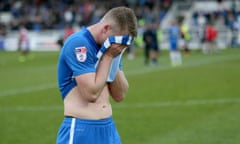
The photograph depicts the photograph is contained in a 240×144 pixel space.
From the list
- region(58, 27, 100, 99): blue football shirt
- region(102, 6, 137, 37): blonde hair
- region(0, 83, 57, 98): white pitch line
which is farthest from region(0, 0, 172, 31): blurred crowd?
region(102, 6, 137, 37): blonde hair

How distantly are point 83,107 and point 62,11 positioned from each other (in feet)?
159

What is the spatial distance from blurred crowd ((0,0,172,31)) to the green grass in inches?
992

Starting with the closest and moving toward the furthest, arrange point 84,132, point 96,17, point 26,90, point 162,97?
point 84,132, point 162,97, point 26,90, point 96,17

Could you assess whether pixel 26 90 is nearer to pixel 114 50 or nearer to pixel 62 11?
pixel 114 50

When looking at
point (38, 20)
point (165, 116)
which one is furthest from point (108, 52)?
point (38, 20)

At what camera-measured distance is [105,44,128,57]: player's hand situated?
4.78 m

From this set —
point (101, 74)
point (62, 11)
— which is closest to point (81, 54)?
point (101, 74)

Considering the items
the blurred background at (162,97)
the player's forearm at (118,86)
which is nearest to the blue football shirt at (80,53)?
the player's forearm at (118,86)

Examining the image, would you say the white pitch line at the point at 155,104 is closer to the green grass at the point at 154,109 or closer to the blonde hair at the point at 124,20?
the green grass at the point at 154,109

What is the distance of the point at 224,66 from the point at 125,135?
16579 millimetres

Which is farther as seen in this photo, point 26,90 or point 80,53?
point 26,90

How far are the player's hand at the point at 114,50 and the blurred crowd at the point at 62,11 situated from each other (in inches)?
1606

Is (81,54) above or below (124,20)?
below

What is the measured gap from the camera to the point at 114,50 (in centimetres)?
482
